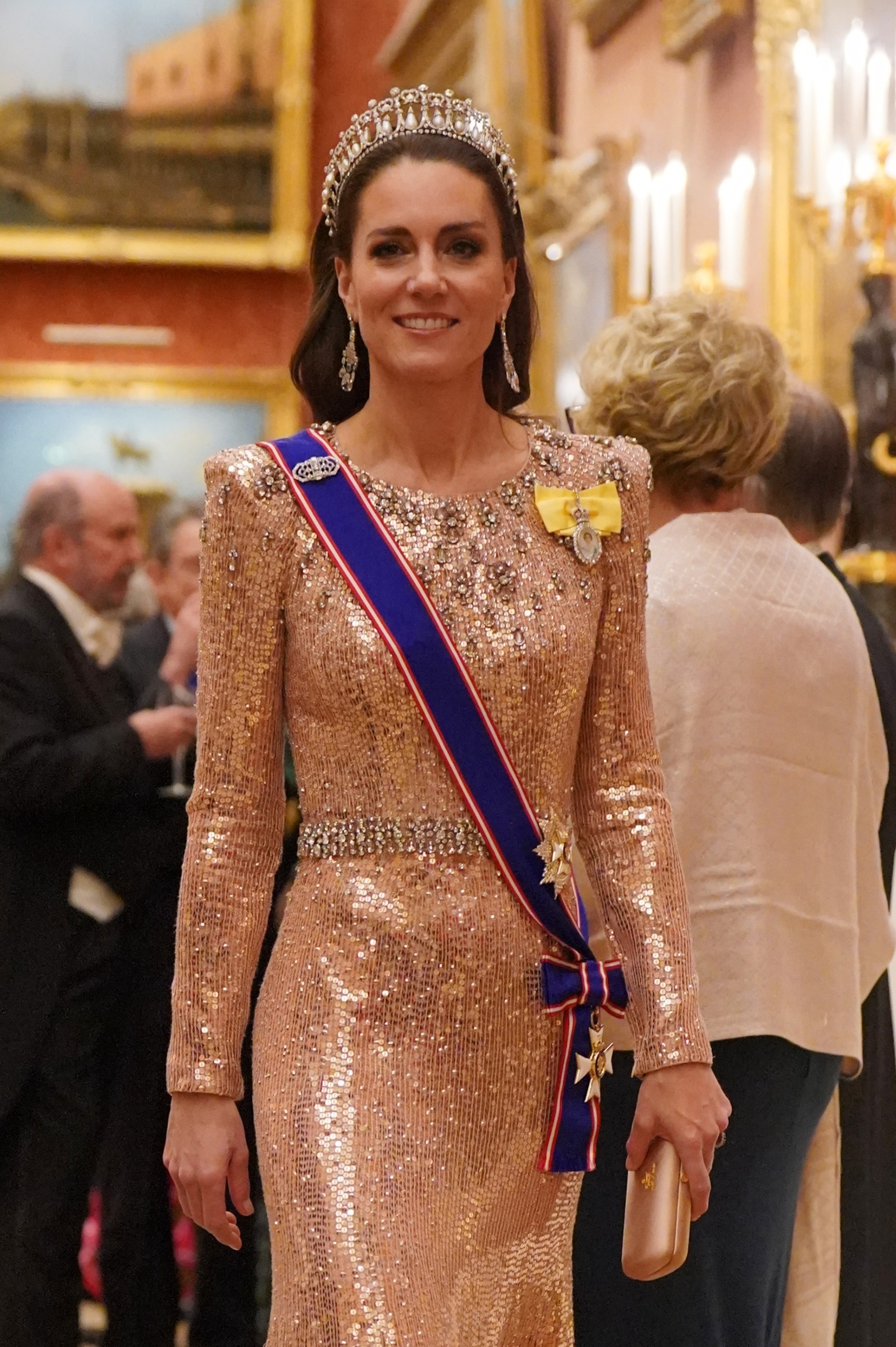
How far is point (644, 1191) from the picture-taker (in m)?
2.19

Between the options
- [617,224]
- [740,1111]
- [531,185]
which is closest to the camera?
[740,1111]

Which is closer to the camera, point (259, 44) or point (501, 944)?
point (501, 944)

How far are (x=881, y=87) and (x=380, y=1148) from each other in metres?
3.04

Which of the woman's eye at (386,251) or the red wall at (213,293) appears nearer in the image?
the woman's eye at (386,251)

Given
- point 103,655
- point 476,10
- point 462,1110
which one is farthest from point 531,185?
point 462,1110

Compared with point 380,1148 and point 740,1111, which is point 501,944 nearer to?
point 380,1148

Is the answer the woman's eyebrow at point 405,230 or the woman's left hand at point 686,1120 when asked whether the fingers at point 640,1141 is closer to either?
the woman's left hand at point 686,1120

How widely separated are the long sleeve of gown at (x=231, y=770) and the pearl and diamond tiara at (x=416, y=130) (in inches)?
15.1

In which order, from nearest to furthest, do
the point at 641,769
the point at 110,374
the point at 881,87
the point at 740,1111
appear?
the point at 641,769
the point at 740,1111
the point at 881,87
the point at 110,374

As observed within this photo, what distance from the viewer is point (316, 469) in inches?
88.6

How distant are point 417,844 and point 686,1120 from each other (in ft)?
1.43

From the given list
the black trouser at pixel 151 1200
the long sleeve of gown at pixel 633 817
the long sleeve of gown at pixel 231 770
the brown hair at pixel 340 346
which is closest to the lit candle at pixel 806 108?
the black trouser at pixel 151 1200

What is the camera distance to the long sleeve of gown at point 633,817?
2.26 m

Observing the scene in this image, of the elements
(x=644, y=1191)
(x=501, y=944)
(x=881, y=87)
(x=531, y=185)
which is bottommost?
(x=644, y=1191)
